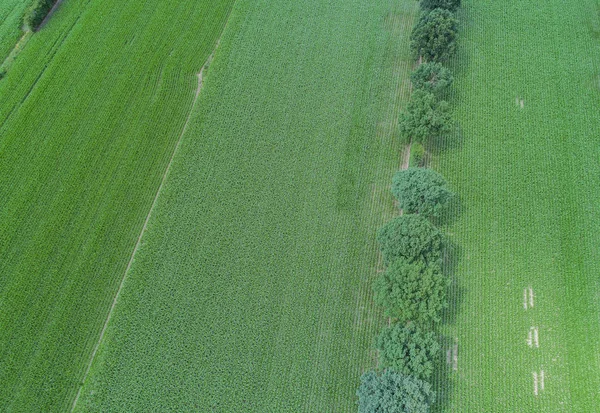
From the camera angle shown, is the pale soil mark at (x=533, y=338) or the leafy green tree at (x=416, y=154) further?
the leafy green tree at (x=416, y=154)

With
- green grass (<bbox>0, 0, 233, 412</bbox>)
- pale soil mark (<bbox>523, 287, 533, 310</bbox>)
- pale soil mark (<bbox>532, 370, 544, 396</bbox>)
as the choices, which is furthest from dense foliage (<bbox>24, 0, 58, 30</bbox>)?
pale soil mark (<bbox>532, 370, 544, 396</bbox>)

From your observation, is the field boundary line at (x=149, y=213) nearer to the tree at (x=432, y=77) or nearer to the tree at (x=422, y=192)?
the tree at (x=422, y=192)

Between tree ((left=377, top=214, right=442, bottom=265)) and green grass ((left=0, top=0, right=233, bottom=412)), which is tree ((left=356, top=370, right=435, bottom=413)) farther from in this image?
green grass ((left=0, top=0, right=233, bottom=412))

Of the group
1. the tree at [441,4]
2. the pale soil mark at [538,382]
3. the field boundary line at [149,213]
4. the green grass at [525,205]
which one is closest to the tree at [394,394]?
the green grass at [525,205]

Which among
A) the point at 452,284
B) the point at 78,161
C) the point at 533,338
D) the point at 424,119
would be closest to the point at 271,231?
the point at 452,284

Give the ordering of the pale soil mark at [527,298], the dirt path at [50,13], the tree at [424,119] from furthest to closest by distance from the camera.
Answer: the dirt path at [50,13]
the tree at [424,119]
the pale soil mark at [527,298]

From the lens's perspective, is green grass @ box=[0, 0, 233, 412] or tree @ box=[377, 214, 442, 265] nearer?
green grass @ box=[0, 0, 233, 412]

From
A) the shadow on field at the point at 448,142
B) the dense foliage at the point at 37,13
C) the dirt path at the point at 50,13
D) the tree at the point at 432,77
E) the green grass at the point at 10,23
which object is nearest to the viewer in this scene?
the shadow on field at the point at 448,142
